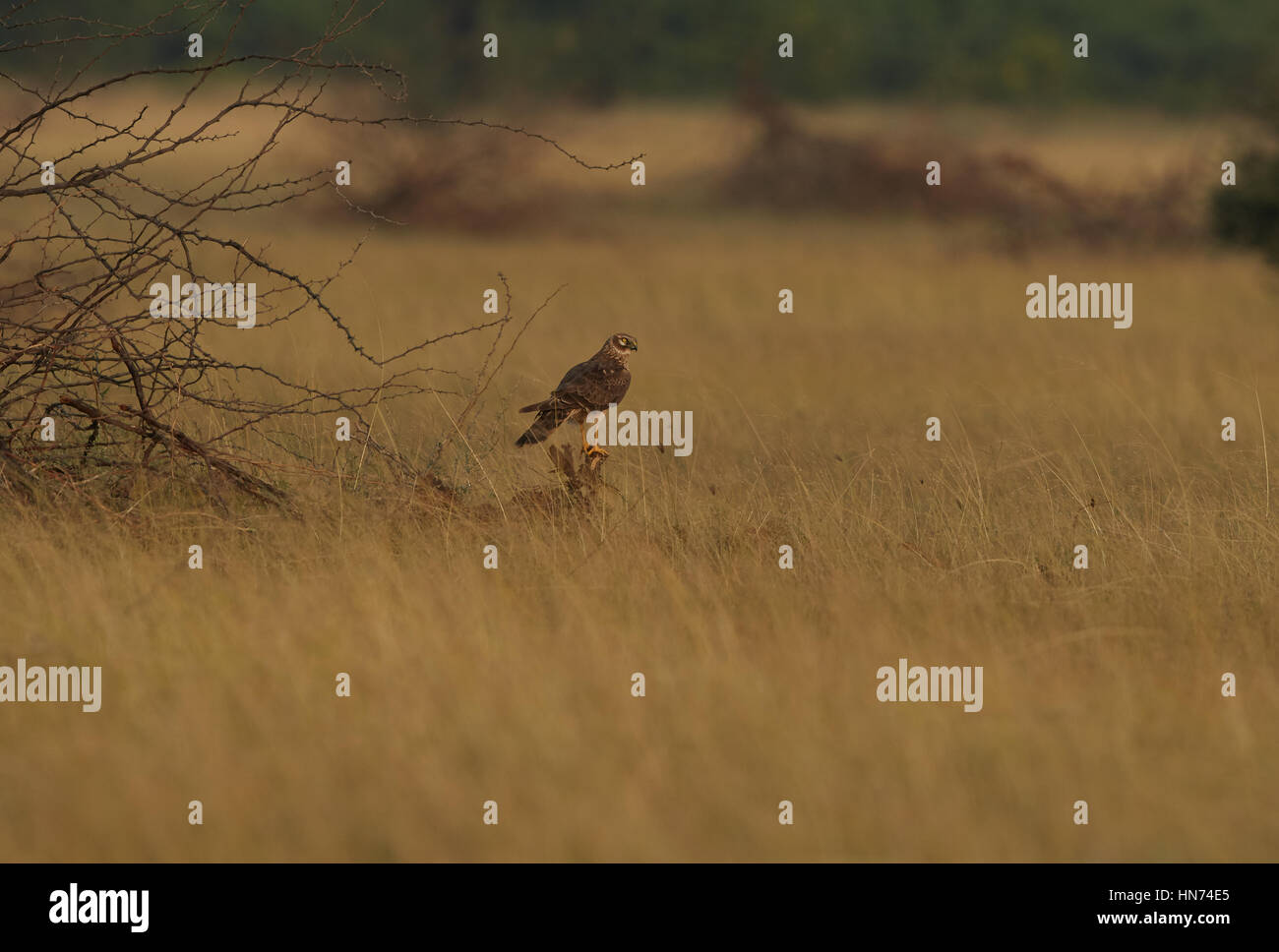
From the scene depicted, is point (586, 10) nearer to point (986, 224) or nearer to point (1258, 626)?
point (986, 224)

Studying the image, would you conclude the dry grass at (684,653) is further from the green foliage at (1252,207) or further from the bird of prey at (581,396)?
the green foliage at (1252,207)

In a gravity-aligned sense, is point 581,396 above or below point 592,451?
above

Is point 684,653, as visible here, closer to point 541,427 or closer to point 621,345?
point 541,427

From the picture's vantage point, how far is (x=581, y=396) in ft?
20.3

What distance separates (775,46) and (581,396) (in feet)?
128

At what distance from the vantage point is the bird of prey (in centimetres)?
618

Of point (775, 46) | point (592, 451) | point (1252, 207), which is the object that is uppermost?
point (775, 46)

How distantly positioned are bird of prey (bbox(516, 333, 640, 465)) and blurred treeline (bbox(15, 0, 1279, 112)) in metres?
24.9

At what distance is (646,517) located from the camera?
5.83 m

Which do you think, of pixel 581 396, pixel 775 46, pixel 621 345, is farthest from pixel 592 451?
pixel 775 46

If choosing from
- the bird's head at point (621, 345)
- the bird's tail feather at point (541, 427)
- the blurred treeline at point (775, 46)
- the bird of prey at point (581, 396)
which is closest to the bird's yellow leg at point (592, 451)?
the bird of prey at point (581, 396)

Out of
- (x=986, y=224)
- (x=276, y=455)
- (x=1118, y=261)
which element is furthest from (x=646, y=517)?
(x=986, y=224)

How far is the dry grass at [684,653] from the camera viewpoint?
11.1ft

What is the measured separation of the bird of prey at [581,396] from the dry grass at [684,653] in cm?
35
